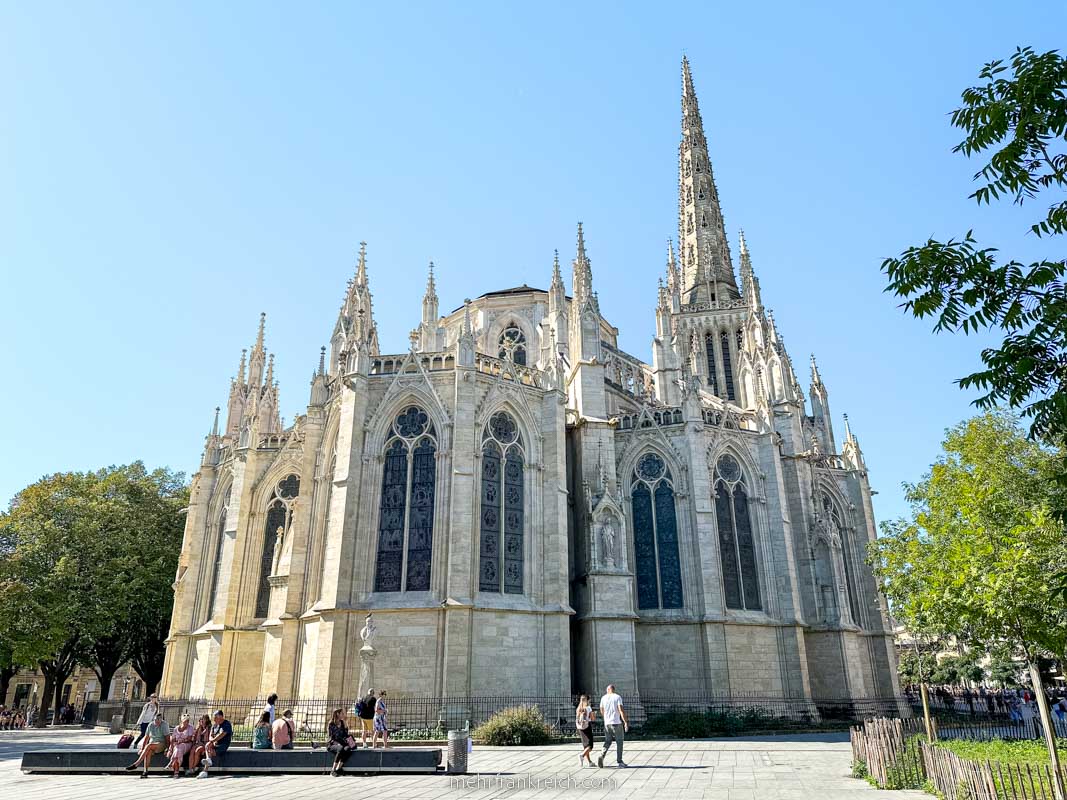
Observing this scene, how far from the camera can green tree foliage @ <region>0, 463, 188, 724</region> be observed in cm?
3256

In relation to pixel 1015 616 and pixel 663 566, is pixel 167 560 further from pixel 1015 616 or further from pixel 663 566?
pixel 1015 616

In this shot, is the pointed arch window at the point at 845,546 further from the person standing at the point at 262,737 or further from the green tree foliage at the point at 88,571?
the green tree foliage at the point at 88,571

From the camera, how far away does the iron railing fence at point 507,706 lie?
69.6 ft

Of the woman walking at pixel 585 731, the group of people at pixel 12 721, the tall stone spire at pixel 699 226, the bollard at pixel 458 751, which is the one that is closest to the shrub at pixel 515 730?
the woman walking at pixel 585 731

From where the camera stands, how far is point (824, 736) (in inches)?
880

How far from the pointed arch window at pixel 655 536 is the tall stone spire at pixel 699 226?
98.0 ft

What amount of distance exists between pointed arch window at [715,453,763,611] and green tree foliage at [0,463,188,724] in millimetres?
28124

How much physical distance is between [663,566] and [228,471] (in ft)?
62.4

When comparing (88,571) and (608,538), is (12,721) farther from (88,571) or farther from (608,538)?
(608,538)

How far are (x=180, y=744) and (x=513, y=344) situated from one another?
30.0 meters

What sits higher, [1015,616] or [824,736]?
[1015,616]

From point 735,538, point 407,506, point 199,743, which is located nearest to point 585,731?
point 199,743

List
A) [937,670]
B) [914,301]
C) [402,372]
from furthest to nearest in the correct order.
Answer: [937,670], [402,372], [914,301]

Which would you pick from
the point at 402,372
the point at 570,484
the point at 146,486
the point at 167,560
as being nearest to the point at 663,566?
the point at 570,484
